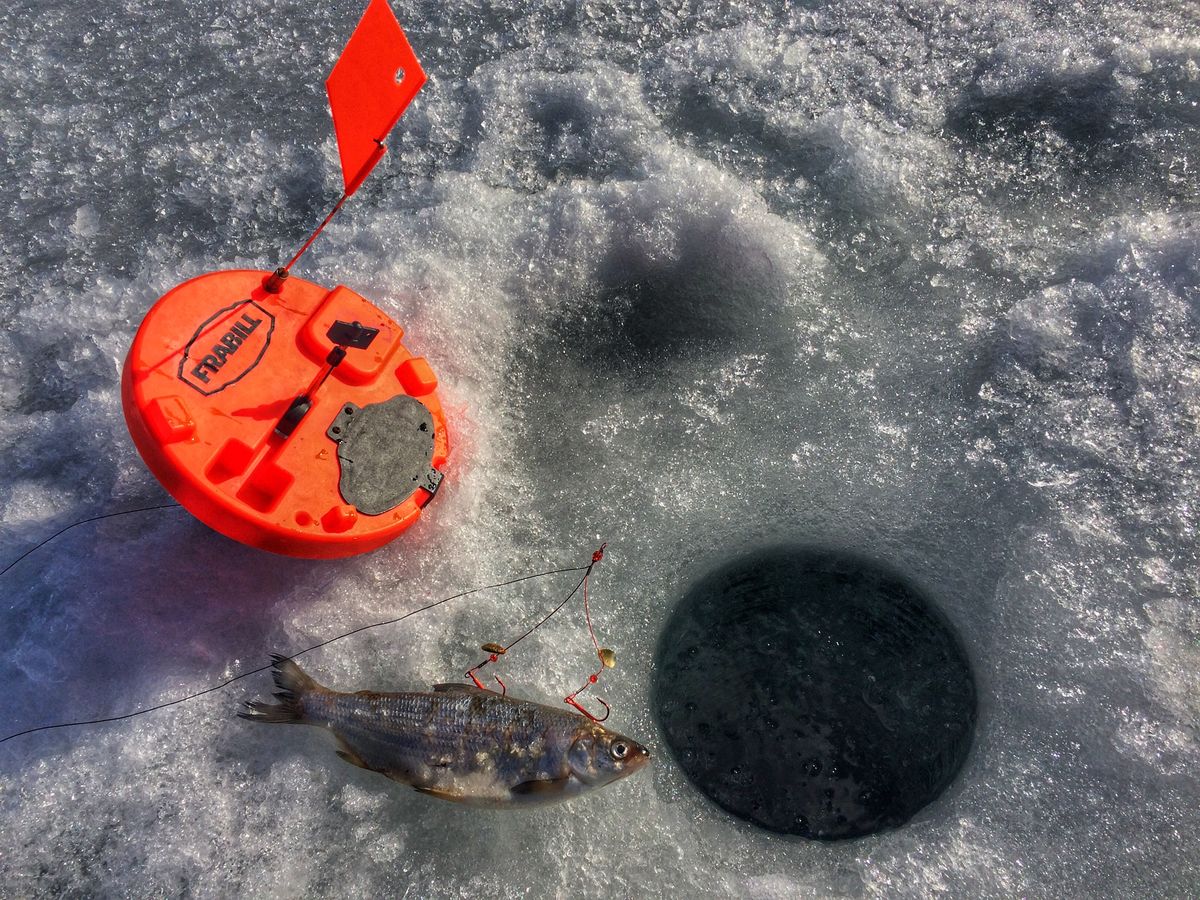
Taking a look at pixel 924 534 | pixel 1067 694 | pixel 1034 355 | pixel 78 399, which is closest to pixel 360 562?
pixel 78 399

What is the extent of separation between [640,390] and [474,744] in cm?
107

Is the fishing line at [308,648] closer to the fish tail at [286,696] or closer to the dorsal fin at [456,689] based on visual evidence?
the fish tail at [286,696]

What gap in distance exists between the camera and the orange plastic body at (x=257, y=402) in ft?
5.64

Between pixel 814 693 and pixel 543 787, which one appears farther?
pixel 814 693

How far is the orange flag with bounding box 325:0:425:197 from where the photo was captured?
5.72 ft

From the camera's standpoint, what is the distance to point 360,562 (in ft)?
6.86

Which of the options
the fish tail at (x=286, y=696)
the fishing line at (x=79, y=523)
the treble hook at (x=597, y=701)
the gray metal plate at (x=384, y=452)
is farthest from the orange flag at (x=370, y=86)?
the treble hook at (x=597, y=701)

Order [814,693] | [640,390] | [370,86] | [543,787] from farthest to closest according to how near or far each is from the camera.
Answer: [640,390] < [814,693] < [370,86] < [543,787]

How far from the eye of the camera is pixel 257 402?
1.84m

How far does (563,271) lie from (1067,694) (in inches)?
70.0

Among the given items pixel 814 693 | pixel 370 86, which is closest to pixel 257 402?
pixel 370 86

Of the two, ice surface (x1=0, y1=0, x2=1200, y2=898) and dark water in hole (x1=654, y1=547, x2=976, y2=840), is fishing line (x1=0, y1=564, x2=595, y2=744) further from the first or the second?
dark water in hole (x1=654, y1=547, x2=976, y2=840)

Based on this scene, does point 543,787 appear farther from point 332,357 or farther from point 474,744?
point 332,357

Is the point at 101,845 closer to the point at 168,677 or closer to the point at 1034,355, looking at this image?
the point at 168,677
